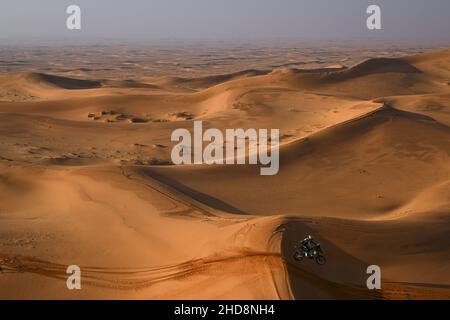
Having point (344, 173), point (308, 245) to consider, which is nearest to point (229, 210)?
point (308, 245)

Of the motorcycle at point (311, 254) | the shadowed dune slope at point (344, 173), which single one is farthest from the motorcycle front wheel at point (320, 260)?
the shadowed dune slope at point (344, 173)

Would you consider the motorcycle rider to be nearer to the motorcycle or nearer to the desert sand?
the motorcycle

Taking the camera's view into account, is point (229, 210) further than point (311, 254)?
Yes

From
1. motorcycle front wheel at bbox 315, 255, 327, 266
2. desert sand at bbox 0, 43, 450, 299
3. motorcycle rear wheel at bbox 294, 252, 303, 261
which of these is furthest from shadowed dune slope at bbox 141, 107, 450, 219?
motorcycle rear wheel at bbox 294, 252, 303, 261

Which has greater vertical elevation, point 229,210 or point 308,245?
point 308,245

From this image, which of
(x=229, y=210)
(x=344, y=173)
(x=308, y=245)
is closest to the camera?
(x=308, y=245)

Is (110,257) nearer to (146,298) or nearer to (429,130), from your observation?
(146,298)

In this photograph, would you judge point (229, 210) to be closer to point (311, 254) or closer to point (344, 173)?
point (311, 254)

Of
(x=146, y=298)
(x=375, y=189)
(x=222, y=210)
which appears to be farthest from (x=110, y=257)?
(x=375, y=189)

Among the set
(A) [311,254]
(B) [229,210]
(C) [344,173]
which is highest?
(C) [344,173]

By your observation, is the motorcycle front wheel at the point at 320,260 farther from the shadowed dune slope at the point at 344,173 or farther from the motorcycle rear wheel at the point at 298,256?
the shadowed dune slope at the point at 344,173
